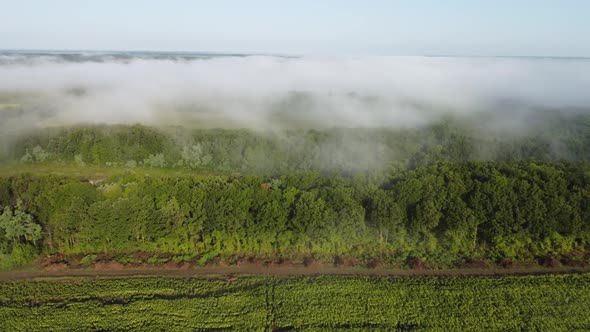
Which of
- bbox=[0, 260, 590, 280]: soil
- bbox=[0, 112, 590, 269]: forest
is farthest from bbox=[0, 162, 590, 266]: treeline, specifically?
bbox=[0, 260, 590, 280]: soil

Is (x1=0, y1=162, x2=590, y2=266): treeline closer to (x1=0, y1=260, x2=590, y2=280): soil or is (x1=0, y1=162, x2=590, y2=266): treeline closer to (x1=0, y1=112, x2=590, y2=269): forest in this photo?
(x1=0, y1=112, x2=590, y2=269): forest

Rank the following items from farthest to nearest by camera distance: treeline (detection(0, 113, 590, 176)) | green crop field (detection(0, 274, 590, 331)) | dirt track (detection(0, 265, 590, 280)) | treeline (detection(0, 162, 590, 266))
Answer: treeline (detection(0, 113, 590, 176)) < treeline (detection(0, 162, 590, 266)) < dirt track (detection(0, 265, 590, 280)) < green crop field (detection(0, 274, 590, 331))

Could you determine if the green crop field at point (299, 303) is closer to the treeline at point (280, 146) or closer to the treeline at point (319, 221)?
the treeline at point (319, 221)

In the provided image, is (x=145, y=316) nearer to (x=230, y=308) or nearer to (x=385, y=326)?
(x=230, y=308)

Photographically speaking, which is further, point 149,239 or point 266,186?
point 266,186

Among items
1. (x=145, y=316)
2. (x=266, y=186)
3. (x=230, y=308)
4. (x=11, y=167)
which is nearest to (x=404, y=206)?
(x=266, y=186)

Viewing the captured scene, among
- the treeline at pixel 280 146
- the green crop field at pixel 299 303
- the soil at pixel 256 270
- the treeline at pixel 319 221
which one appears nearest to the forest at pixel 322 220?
the treeline at pixel 319 221
